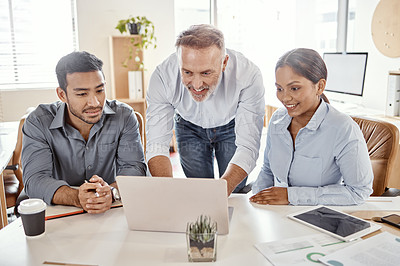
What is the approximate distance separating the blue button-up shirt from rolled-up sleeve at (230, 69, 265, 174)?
0.47 m

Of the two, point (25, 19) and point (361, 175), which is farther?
point (25, 19)

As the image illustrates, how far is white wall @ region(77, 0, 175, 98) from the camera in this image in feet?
15.5

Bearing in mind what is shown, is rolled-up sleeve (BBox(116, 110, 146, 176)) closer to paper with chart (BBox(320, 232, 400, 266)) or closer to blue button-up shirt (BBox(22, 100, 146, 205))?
blue button-up shirt (BBox(22, 100, 146, 205))

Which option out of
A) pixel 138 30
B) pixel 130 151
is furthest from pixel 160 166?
pixel 138 30

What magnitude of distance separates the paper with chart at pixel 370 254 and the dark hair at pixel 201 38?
909 millimetres

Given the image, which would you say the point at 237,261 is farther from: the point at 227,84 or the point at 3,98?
the point at 3,98

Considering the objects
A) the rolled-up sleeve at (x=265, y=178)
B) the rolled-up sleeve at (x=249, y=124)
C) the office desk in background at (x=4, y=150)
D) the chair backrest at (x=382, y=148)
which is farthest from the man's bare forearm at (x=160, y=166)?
the chair backrest at (x=382, y=148)

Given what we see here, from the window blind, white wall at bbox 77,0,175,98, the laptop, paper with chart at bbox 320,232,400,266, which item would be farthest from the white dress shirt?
the window blind

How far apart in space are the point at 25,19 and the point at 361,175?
443 centimetres

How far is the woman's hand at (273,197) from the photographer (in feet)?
4.55

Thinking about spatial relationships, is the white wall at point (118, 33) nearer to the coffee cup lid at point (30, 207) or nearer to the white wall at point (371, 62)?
the white wall at point (371, 62)

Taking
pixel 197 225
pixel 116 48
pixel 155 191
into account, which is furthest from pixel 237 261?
pixel 116 48

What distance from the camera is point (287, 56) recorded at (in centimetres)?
156

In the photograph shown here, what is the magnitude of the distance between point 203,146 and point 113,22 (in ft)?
10.7
